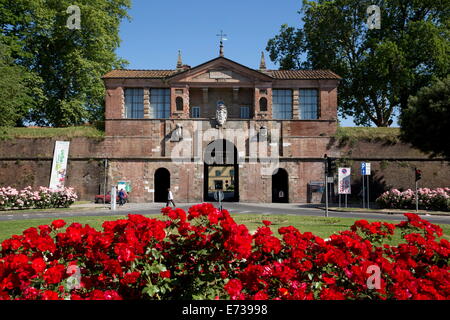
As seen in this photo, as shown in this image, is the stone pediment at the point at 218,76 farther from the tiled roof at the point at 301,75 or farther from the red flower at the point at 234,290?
the red flower at the point at 234,290

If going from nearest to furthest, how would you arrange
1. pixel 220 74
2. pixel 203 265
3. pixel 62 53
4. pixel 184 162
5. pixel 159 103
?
pixel 203 265
pixel 184 162
pixel 220 74
pixel 159 103
pixel 62 53

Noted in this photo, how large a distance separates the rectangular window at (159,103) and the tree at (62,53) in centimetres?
810

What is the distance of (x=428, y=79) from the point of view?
3559cm

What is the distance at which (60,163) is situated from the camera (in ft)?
98.9

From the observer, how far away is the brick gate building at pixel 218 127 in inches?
1235

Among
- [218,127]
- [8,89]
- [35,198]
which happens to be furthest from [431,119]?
[8,89]

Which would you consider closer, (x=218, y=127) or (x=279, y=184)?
(x=218, y=127)

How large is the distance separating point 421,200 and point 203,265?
83.2ft

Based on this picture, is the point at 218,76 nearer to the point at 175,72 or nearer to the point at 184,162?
the point at 175,72

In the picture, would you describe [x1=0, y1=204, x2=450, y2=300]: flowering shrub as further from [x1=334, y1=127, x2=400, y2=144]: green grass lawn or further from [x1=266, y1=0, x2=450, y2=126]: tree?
[x1=266, y1=0, x2=450, y2=126]: tree

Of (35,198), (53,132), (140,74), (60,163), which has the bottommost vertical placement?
(35,198)

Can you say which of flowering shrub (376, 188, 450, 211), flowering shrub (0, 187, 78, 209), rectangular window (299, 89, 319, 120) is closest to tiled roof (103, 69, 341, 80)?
rectangular window (299, 89, 319, 120)
